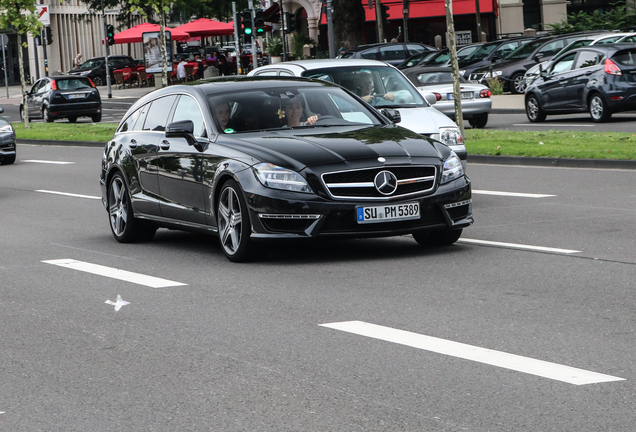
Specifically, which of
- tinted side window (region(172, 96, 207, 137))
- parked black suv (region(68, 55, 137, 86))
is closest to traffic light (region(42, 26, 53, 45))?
parked black suv (region(68, 55, 137, 86))

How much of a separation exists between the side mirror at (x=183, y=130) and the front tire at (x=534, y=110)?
55.5 feet

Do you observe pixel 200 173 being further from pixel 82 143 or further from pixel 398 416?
pixel 82 143

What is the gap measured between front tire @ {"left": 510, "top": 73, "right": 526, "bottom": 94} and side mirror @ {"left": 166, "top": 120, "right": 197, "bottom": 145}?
26.5 meters

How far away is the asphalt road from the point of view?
16.6 feet

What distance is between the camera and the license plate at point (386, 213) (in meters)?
8.91

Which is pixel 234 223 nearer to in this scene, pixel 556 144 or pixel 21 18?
pixel 556 144

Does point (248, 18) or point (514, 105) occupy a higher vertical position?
point (248, 18)

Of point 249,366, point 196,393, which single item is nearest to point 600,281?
point 249,366

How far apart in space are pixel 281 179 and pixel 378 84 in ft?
18.8

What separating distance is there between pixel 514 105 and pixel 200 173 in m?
22.5

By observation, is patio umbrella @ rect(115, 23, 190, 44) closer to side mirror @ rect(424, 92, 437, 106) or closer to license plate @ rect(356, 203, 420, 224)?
side mirror @ rect(424, 92, 437, 106)

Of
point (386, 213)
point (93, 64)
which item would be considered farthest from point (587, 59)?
point (93, 64)

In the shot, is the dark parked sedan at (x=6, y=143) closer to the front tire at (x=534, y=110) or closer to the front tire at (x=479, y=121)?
the front tire at (x=479, y=121)

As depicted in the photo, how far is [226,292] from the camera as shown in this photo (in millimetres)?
8078
